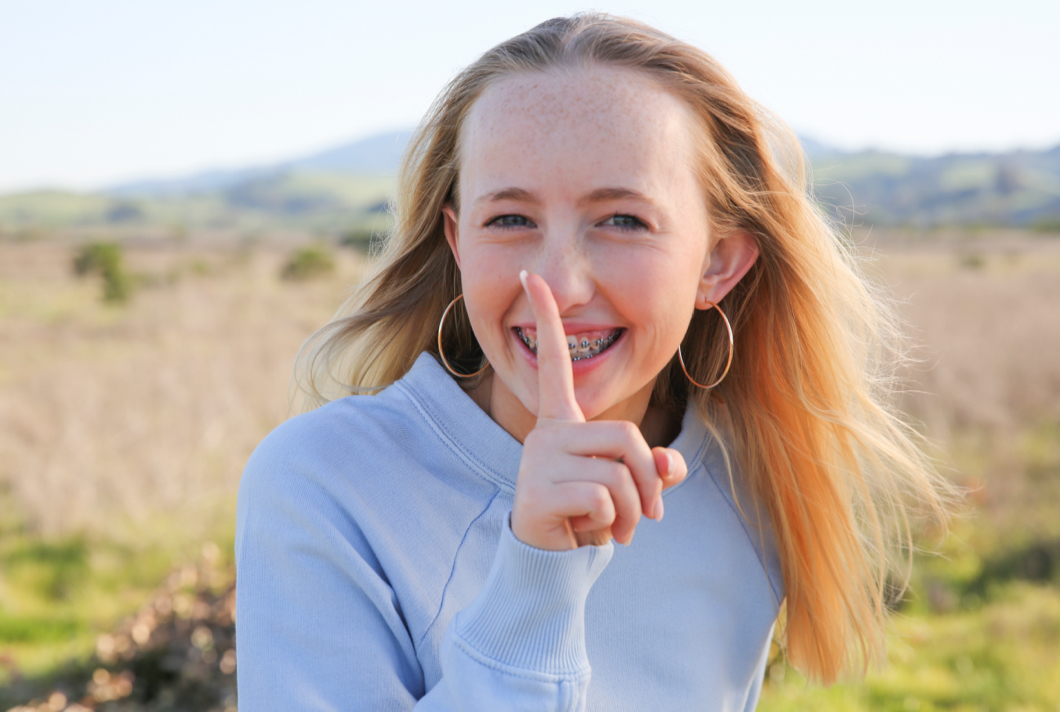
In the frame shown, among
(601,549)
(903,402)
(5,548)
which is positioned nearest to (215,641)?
(5,548)

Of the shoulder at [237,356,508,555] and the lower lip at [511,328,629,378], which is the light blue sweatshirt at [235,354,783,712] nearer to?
the shoulder at [237,356,508,555]

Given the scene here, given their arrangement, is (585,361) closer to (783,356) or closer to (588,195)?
(588,195)

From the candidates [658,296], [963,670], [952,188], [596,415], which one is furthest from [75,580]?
[952,188]

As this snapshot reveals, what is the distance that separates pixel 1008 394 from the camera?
7.65 metres

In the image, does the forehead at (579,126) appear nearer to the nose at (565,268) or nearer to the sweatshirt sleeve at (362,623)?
the nose at (565,268)

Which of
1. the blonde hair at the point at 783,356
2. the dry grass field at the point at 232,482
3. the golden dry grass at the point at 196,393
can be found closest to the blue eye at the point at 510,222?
the blonde hair at the point at 783,356

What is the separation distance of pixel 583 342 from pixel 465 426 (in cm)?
33

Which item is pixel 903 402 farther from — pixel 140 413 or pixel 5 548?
pixel 5 548

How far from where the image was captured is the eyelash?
58.0 inches

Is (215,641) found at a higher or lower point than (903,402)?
higher

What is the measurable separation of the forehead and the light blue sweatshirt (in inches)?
20.0

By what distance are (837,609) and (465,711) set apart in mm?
1213

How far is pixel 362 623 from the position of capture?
137 cm

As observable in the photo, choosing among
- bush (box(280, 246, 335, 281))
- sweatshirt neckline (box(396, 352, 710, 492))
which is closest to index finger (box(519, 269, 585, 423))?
sweatshirt neckline (box(396, 352, 710, 492))
